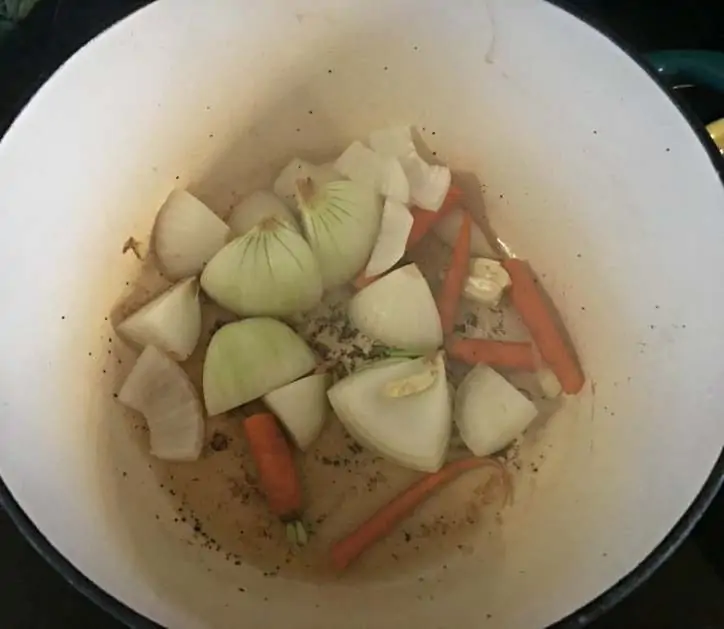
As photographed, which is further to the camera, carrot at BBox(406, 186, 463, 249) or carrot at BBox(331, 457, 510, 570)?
carrot at BBox(406, 186, 463, 249)

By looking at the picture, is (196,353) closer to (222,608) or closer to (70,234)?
(70,234)

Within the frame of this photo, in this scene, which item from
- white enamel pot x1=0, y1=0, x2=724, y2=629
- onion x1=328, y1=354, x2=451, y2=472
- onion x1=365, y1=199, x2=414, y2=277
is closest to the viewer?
white enamel pot x1=0, y1=0, x2=724, y2=629

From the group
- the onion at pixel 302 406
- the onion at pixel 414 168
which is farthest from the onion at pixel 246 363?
the onion at pixel 414 168

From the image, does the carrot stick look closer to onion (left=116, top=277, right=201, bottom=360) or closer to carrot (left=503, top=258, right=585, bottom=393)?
carrot (left=503, top=258, right=585, bottom=393)

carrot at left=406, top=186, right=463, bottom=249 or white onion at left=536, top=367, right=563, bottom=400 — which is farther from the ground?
carrot at left=406, top=186, right=463, bottom=249

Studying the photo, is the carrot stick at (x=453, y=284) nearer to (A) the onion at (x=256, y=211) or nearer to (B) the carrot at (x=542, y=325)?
(B) the carrot at (x=542, y=325)

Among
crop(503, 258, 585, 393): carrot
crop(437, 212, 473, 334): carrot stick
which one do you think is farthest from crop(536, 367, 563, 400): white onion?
crop(437, 212, 473, 334): carrot stick
